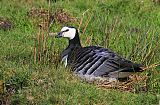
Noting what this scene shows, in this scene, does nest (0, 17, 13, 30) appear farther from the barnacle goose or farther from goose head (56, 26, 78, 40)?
the barnacle goose

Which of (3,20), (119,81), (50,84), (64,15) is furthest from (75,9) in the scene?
(50,84)

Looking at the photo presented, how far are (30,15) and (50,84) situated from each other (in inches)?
224

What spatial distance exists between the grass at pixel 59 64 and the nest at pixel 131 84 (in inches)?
4.8

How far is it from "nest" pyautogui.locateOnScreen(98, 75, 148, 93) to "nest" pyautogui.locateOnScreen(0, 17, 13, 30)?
13.5ft

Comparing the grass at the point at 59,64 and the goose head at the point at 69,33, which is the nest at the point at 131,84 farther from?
the goose head at the point at 69,33

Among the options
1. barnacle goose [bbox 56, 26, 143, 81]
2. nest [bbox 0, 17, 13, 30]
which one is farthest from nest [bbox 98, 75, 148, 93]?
nest [bbox 0, 17, 13, 30]

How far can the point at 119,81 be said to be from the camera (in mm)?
8484

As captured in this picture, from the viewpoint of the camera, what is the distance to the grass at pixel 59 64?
7.25 metres

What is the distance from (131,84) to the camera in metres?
8.47

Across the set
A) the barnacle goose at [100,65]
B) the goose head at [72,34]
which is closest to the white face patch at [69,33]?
the goose head at [72,34]

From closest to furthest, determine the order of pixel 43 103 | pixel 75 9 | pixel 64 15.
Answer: pixel 43 103, pixel 64 15, pixel 75 9

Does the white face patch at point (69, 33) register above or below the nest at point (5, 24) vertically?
above

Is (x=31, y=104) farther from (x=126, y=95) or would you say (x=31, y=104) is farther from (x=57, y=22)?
(x=57, y=22)

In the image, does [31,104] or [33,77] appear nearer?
[31,104]
